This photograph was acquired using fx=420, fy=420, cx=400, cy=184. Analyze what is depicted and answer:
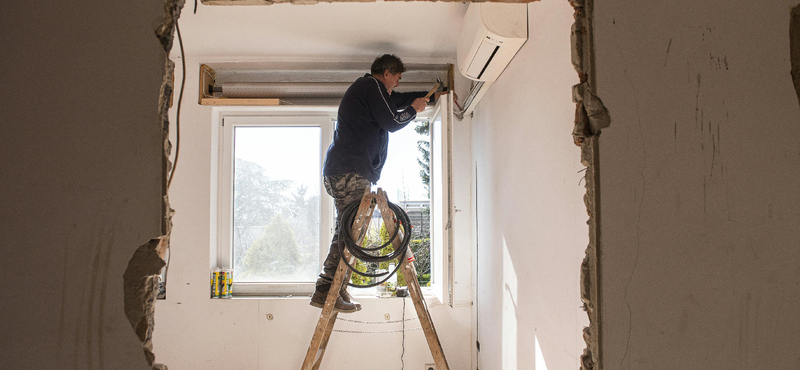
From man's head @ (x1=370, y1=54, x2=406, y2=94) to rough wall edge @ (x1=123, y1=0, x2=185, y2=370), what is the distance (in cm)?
182

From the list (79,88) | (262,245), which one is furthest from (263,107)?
(79,88)

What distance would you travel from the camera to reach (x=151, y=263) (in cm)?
85

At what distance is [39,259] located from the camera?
2.71 feet

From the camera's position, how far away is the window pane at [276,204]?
3.18m

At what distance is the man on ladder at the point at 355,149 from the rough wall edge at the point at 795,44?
5.88 ft

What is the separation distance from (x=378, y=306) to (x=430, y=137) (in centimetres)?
129

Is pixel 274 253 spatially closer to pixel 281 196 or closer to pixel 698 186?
pixel 281 196

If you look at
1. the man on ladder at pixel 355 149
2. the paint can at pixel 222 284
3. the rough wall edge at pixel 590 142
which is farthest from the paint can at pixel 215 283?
the rough wall edge at pixel 590 142

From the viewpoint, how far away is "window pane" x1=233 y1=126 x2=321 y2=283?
318cm

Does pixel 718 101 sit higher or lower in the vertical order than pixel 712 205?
higher

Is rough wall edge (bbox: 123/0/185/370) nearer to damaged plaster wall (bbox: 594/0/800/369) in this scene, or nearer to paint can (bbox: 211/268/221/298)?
damaged plaster wall (bbox: 594/0/800/369)

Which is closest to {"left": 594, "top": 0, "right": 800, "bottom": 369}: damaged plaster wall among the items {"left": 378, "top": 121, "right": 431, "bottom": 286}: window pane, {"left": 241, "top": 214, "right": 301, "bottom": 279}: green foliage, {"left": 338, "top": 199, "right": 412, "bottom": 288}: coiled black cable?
Result: {"left": 338, "top": 199, "right": 412, "bottom": 288}: coiled black cable

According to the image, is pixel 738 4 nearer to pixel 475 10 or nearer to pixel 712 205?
pixel 712 205

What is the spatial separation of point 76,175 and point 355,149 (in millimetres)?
1664
